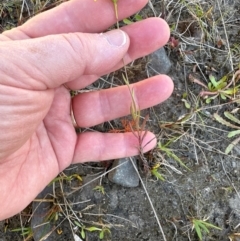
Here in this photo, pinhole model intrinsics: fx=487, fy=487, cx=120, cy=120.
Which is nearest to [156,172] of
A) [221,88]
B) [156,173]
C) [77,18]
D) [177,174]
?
[156,173]

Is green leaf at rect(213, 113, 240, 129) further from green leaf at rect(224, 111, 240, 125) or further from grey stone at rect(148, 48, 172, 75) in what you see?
grey stone at rect(148, 48, 172, 75)

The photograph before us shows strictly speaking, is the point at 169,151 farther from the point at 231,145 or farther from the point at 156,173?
the point at 231,145

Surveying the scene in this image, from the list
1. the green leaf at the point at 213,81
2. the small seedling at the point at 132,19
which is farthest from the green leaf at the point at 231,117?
the small seedling at the point at 132,19

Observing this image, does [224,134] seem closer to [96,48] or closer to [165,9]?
[165,9]

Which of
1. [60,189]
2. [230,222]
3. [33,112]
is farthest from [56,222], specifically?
[230,222]

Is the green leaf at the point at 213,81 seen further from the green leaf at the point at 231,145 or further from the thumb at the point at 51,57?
the thumb at the point at 51,57

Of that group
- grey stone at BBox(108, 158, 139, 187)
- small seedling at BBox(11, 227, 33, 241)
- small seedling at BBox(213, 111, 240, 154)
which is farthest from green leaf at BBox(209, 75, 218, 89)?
small seedling at BBox(11, 227, 33, 241)
